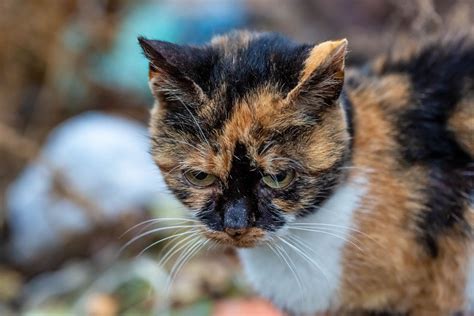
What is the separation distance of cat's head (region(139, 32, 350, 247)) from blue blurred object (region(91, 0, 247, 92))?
112 inches

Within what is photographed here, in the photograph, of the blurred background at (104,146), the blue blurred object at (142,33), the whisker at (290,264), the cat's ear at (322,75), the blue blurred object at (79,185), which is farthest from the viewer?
the blue blurred object at (142,33)

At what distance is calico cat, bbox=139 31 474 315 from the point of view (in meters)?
Answer: 1.69

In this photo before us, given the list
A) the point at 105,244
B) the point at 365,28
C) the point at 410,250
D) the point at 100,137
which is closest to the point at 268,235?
the point at 410,250

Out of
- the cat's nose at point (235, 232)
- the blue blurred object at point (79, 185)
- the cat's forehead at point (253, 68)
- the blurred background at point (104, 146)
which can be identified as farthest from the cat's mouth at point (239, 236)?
the blue blurred object at point (79, 185)

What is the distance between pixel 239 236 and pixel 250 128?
278 mm

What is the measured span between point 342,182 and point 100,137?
2.26 m

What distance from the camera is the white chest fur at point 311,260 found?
76.0 inches

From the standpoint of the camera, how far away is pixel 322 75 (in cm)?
161

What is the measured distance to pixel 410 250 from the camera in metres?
2.02

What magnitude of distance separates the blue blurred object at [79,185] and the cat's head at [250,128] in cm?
175

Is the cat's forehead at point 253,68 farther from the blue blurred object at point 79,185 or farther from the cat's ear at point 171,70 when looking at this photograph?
the blue blurred object at point 79,185

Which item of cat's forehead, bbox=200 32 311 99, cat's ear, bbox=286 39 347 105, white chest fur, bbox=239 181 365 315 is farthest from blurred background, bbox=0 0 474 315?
cat's ear, bbox=286 39 347 105

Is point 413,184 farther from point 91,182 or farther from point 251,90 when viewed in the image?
point 91,182

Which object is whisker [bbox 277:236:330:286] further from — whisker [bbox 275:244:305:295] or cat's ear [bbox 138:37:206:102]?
cat's ear [bbox 138:37:206:102]
